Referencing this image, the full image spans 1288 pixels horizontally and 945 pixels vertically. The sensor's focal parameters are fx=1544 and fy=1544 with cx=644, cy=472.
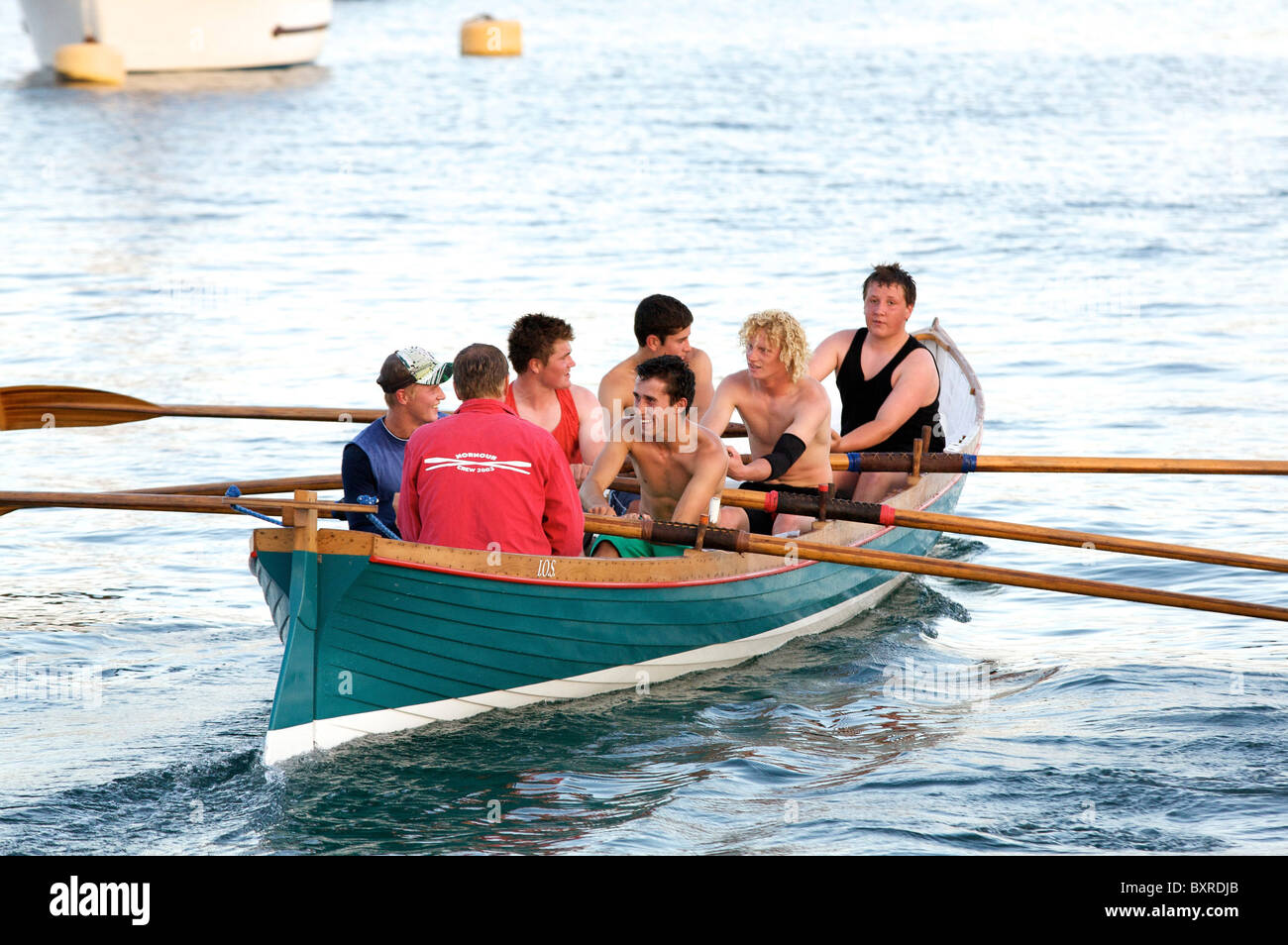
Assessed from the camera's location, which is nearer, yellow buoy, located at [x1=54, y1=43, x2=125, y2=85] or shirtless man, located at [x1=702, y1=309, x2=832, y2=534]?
shirtless man, located at [x1=702, y1=309, x2=832, y2=534]

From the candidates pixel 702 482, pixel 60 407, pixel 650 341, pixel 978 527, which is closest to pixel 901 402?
pixel 978 527

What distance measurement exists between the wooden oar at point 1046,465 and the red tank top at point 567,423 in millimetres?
1188

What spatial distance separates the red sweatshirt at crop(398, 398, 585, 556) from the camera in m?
6.32

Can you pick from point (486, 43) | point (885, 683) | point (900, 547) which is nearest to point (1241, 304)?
point (900, 547)

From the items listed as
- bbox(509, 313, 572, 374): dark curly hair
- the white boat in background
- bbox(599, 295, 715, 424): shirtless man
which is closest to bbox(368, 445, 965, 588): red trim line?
bbox(599, 295, 715, 424): shirtless man

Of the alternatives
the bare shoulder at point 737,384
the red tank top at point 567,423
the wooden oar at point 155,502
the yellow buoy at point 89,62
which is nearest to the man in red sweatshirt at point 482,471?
the wooden oar at point 155,502

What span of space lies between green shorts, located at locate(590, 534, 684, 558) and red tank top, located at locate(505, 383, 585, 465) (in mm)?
565

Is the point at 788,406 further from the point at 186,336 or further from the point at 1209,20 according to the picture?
the point at 1209,20

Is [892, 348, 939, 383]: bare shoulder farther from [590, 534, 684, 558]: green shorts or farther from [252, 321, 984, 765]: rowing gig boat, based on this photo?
[590, 534, 684, 558]: green shorts

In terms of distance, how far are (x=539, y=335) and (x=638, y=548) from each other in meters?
1.12

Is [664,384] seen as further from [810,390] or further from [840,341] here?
[840,341]

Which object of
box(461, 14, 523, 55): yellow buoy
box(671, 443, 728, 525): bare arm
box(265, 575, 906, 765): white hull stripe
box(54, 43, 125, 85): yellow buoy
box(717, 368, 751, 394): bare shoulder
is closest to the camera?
box(265, 575, 906, 765): white hull stripe

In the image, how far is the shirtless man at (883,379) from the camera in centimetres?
883

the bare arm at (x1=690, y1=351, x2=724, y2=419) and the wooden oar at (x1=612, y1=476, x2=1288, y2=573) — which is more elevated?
the bare arm at (x1=690, y1=351, x2=724, y2=419)
